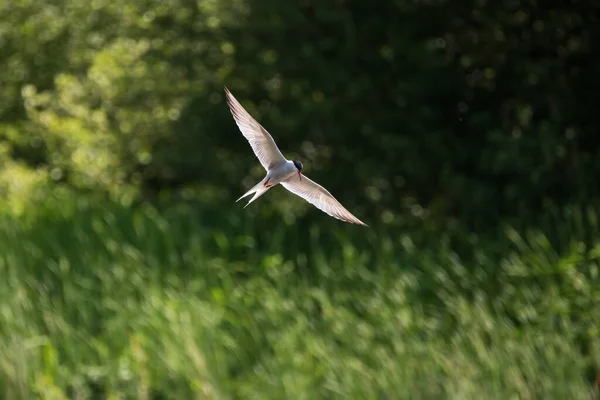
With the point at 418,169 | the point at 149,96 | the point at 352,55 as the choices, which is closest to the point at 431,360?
the point at 418,169

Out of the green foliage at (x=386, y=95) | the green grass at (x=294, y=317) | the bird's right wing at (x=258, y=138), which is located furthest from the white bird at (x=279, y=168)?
the green foliage at (x=386, y=95)

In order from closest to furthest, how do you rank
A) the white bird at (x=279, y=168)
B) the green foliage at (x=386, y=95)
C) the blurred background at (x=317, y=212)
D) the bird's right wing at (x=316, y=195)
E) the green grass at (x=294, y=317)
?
the white bird at (x=279, y=168) < the bird's right wing at (x=316, y=195) < the green grass at (x=294, y=317) < the blurred background at (x=317, y=212) < the green foliage at (x=386, y=95)

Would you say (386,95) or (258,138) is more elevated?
(258,138)

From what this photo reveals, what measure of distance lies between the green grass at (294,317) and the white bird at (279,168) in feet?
10.6

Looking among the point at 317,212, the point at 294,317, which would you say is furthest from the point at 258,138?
the point at 317,212

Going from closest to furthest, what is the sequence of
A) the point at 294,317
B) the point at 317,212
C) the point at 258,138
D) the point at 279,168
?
1. the point at 279,168
2. the point at 258,138
3. the point at 294,317
4. the point at 317,212

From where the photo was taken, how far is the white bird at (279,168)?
8.31ft

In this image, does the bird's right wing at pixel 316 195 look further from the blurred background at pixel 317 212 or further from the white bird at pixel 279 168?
the blurred background at pixel 317 212

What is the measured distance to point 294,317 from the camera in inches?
269

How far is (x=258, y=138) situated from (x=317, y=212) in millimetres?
6685

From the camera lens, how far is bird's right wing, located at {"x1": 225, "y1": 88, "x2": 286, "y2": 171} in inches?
102

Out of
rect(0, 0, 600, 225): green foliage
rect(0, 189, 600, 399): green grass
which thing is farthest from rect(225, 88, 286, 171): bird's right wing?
rect(0, 0, 600, 225): green foliage

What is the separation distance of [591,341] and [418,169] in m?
2.87

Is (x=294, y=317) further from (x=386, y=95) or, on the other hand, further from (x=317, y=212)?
(x=386, y=95)
